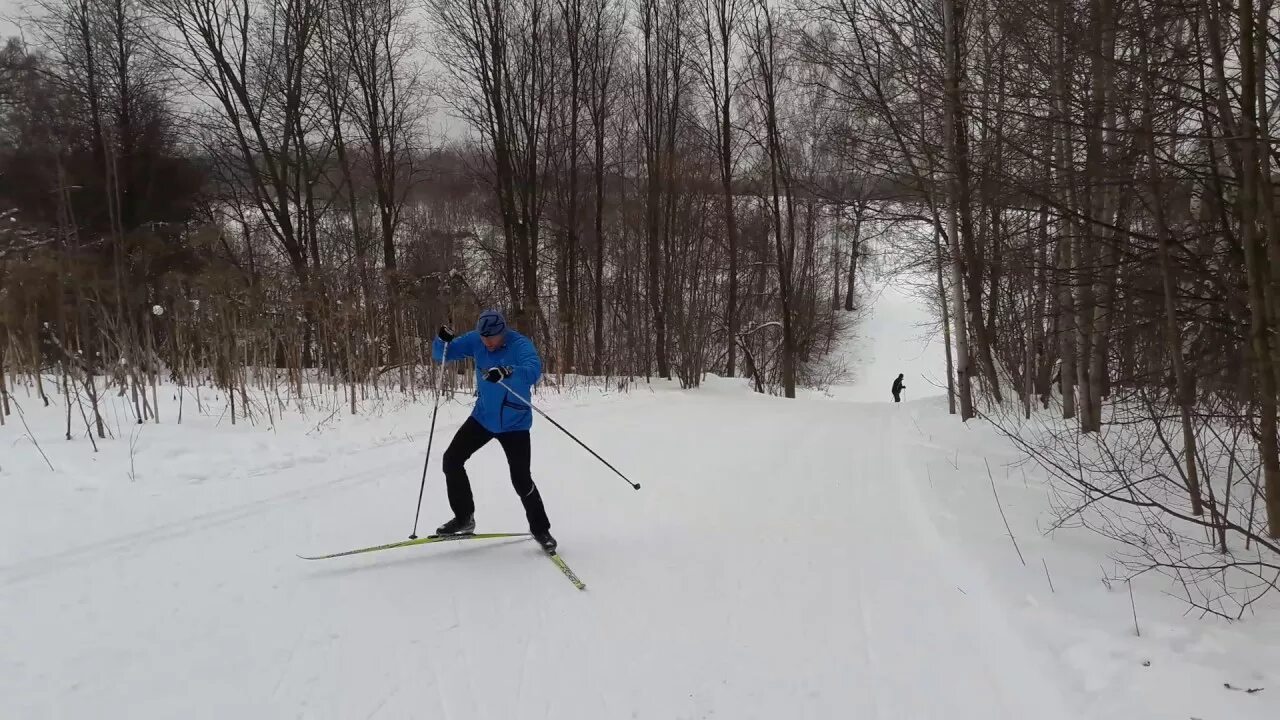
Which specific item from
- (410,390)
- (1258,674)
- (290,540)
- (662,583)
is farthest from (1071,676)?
(410,390)

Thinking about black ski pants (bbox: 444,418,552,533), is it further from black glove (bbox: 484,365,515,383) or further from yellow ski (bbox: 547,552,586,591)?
black glove (bbox: 484,365,515,383)

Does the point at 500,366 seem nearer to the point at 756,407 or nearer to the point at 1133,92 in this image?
the point at 1133,92

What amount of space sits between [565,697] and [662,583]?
4.86 ft

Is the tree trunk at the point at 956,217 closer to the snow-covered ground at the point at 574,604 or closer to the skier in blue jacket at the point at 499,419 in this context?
the snow-covered ground at the point at 574,604

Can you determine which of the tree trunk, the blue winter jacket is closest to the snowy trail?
the blue winter jacket

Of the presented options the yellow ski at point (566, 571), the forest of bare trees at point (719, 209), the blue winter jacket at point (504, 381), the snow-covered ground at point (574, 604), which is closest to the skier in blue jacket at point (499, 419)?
the blue winter jacket at point (504, 381)

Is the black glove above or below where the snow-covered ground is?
above

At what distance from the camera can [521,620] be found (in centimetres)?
396

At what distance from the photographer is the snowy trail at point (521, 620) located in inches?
123

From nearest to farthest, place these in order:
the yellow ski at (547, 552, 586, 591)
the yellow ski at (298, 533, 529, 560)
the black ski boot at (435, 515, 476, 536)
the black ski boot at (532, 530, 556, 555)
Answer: the yellow ski at (547, 552, 586, 591), the yellow ski at (298, 533, 529, 560), the black ski boot at (532, 530, 556, 555), the black ski boot at (435, 515, 476, 536)

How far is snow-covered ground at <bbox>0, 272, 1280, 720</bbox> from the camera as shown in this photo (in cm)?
312

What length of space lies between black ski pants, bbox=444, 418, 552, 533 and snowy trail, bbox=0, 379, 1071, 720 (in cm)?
31

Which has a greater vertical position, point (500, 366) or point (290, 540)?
point (500, 366)

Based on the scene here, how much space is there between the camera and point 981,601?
4.14 m
